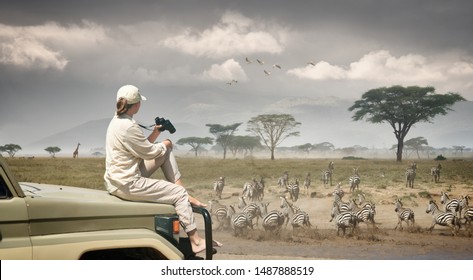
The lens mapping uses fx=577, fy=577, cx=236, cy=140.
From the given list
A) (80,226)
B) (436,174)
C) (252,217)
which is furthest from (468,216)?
(80,226)

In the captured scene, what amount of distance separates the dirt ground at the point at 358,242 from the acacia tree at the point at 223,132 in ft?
51.1

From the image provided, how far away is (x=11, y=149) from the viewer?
16.9m

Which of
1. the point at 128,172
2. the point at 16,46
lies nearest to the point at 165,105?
the point at 16,46

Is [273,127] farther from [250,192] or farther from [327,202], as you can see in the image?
[250,192]

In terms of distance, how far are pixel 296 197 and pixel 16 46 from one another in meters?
6.84

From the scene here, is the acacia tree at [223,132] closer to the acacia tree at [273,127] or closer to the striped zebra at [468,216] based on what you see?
the acacia tree at [273,127]

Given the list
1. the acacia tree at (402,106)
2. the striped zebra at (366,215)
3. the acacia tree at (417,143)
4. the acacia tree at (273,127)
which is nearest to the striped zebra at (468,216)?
the striped zebra at (366,215)

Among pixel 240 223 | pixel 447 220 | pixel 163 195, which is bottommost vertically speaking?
pixel 240 223

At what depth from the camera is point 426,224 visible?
1063cm

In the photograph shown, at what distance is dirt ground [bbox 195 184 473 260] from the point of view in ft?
26.3

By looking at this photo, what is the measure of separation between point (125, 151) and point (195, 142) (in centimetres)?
2686

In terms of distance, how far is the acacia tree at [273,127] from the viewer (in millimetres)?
26891

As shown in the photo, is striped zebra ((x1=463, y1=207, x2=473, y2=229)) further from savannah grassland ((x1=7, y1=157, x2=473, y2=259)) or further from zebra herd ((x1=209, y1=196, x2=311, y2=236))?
zebra herd ((x1=209, y1=196, x2=311, y2=236))
